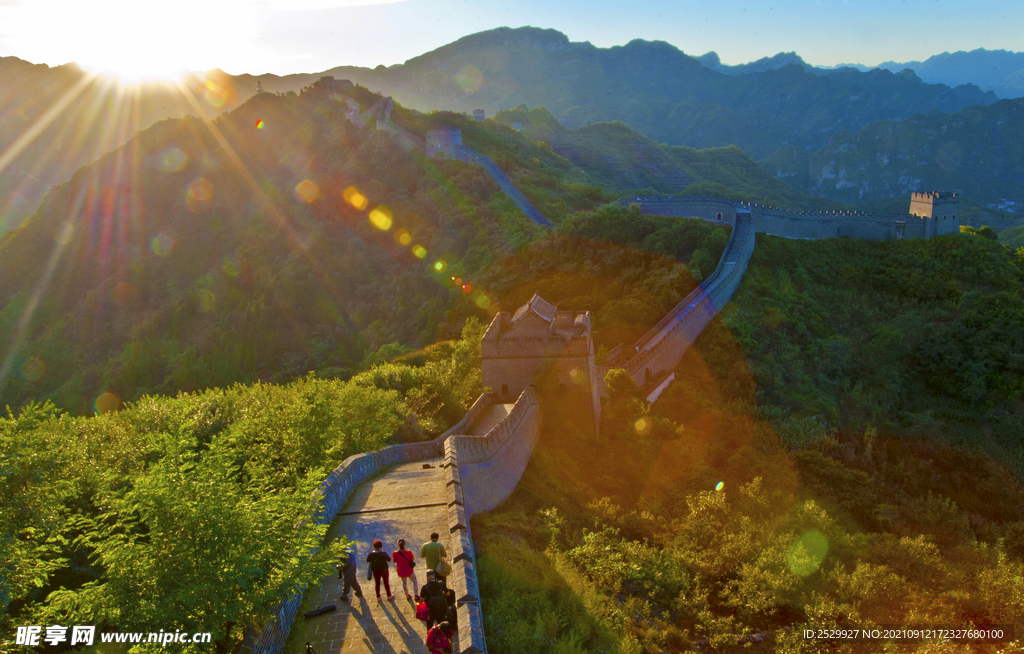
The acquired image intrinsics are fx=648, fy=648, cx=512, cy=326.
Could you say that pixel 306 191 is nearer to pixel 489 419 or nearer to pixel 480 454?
pixel 489 419

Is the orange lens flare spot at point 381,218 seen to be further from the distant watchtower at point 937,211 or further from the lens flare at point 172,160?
the distant watchtower at point 937,211

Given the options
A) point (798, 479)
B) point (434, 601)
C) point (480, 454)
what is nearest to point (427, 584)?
point (434, 601)

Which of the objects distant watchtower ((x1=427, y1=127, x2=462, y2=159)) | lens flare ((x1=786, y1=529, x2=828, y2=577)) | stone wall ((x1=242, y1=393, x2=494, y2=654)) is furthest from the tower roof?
distant watchtower ((x1=427, y1=127, x2=462, y2=159))

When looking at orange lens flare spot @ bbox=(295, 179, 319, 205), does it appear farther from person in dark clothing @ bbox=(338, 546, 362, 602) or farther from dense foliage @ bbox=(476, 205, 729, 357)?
person in dark clothing @ bbox=(338, 546, 362, 602)

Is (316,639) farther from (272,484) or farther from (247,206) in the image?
(247,206)

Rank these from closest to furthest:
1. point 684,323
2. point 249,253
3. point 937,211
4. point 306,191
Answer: point 684,323, point 937,211, point 249,253, point 306,191

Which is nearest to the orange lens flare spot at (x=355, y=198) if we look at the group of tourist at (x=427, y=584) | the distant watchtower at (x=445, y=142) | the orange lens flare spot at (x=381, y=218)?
the orange lens flare spot at (x=381, y=218)
